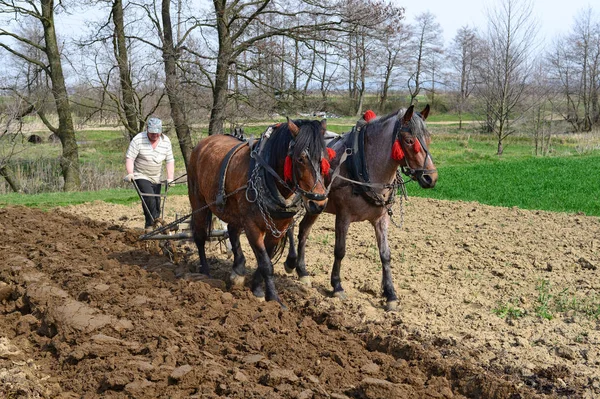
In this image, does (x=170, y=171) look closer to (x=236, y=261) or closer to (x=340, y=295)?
(x=236, y=261)

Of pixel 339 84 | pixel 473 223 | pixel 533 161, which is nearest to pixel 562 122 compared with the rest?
pixel 533 161

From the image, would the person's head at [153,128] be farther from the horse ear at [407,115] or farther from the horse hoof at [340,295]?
the horse ear at [407,115]

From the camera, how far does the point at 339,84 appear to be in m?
15.4

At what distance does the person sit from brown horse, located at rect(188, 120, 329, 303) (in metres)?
1.43

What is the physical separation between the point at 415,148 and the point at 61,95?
16.1 m

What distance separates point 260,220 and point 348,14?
10095 mm

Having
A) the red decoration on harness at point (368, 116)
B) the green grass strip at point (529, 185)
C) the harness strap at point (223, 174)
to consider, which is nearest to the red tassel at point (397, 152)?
the red decoration on harness at point (368, 116)

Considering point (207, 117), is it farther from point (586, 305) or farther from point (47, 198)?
point (586, 305)

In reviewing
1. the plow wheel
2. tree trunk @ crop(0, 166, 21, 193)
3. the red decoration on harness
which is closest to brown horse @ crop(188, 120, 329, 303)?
the plow wheel

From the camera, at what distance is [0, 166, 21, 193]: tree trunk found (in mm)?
18844

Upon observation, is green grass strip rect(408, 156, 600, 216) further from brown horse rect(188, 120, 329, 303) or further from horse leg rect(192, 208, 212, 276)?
brown horse rect(188, 120, 329, 303)

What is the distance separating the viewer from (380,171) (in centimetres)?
632

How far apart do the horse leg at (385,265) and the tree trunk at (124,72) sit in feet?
40.8

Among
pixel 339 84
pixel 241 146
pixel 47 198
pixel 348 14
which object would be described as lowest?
pixel 47 198
